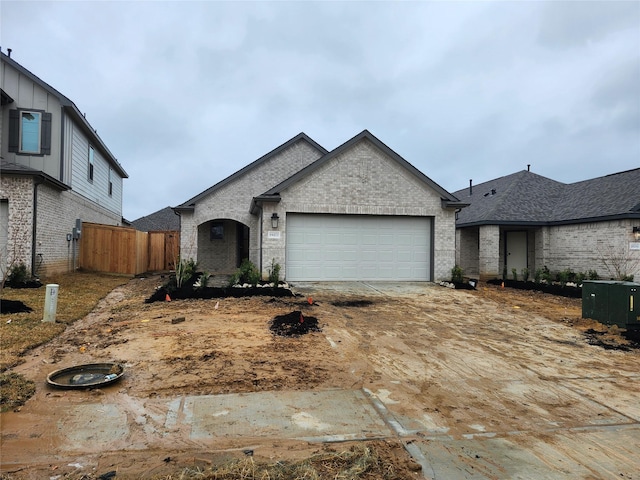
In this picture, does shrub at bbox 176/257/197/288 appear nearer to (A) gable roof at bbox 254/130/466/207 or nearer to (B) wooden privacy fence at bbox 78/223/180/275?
(A) gable roof at bbox 254/130/466/207

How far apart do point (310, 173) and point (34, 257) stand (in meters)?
9.72

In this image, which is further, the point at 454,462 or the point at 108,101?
the point at 108,101

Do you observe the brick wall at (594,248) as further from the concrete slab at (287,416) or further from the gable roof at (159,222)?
the gable roof at (159,222)

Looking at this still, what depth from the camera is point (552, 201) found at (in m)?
18.9

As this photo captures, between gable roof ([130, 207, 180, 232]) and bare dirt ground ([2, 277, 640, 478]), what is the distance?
26.7 metres

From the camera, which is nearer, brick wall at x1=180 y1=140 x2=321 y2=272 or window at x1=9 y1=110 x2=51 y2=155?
window at x1=9 y1=110 x2=51 y2=155

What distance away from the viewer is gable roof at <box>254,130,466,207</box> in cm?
1339

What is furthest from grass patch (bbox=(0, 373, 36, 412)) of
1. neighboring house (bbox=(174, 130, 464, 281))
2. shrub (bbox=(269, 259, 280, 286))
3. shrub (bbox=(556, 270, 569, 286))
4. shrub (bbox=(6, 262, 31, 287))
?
shrub (bbox=(556, 270, 569, 286))

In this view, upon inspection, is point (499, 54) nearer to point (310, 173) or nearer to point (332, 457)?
point (310, 173)

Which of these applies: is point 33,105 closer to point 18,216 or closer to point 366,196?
point 18,216

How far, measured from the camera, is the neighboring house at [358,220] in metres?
13.5

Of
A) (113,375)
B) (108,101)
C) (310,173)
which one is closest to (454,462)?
(113,375)

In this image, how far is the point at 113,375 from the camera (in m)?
4.53

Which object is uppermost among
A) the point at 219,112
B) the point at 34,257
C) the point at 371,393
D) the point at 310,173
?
the point at 219,112
